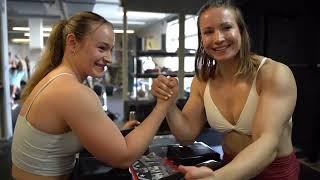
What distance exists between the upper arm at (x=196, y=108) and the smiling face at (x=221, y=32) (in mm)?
248

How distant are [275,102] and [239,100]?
18 centimetres

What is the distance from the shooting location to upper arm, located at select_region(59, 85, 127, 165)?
105 cm

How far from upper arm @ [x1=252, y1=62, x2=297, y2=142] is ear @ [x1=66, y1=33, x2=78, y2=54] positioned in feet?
2.34

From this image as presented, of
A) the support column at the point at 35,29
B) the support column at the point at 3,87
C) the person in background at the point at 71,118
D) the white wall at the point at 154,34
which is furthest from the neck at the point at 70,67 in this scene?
the support column at the point at 35,29

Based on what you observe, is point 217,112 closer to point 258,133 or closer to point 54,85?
point 258,133

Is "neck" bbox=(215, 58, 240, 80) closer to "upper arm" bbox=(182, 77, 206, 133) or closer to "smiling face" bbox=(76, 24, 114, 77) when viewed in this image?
"upper arm" bbox=(182, 77, 206, 133)

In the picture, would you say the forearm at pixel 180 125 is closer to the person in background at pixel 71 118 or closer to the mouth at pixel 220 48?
the person in background at pixel 71 118

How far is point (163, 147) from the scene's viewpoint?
1785 mm

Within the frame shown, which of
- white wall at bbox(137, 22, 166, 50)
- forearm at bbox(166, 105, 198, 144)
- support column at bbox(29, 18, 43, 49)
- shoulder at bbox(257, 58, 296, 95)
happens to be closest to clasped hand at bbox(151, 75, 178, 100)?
forearm at bbox(166, 105, 198, 144)

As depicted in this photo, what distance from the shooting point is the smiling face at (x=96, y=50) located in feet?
3.78

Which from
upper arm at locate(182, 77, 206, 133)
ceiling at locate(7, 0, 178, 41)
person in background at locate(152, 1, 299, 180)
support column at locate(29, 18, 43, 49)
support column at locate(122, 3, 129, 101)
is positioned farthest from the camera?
support column at locate(29, 18, 43, 49)

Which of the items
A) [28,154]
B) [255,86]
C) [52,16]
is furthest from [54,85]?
[52,16]

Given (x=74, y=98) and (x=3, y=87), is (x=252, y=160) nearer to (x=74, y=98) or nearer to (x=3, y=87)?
(x=74, y=98)

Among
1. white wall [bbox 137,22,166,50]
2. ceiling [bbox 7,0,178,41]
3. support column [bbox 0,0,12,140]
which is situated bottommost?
support column [bbox 0,0,12,140]
